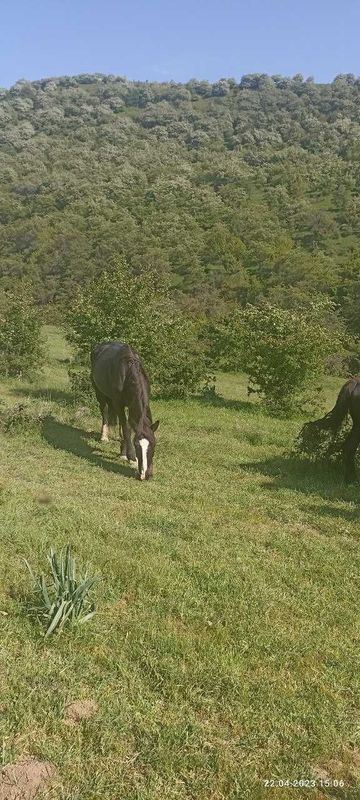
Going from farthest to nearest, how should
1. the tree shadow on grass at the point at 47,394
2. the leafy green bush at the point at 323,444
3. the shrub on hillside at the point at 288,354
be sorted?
the shrub on hillside at the point at 288,354 < the tree shadow on grass at the point at 47,394 < the leafy green bush at the point at 323,444

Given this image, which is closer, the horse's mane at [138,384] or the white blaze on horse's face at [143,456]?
the white blaze on horse's face at [143,456]

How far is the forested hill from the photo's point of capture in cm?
6238

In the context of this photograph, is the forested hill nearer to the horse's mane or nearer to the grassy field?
the horse's mane

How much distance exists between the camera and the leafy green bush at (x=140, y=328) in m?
19.3

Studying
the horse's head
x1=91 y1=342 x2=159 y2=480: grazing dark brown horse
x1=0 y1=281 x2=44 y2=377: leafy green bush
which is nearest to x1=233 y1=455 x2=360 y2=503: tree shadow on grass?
the horse's head

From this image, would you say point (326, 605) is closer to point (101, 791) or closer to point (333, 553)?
point (333, 553)

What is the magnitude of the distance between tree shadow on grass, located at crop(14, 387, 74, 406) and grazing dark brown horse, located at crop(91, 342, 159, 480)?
485 centimetres

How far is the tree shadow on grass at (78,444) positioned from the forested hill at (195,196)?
3955cm

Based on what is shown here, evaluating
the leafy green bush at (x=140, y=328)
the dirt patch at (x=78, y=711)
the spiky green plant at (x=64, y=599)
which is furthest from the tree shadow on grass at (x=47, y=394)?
the dirt patch at (x=78, y=711)

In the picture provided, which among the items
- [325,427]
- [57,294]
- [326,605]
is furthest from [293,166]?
[326,605]

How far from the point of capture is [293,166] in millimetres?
A: 99500

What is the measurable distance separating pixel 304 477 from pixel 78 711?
797 cm

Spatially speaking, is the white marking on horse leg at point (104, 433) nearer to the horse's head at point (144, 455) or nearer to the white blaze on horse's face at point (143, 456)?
the horse's head at point (144, 455)

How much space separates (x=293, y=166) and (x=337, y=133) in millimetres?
33196
